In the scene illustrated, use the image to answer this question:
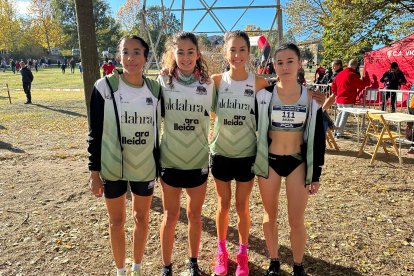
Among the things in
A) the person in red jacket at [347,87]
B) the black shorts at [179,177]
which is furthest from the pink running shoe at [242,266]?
the person in red jacket at [347,87]

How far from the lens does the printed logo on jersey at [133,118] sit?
2.70 metres

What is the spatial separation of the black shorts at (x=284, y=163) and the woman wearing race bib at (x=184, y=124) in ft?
1.90

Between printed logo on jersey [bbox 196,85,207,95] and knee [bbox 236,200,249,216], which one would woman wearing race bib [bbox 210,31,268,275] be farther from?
printed logo on jersey [bbox 196,85,207,95]

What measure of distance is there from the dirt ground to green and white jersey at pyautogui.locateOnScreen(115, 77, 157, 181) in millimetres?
1172

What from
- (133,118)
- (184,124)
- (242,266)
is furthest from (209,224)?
(133,118)

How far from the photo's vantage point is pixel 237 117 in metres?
3.00

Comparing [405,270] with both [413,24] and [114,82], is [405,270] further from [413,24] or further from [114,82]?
[413,24]

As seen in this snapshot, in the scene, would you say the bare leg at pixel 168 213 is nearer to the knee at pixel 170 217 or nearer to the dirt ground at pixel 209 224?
the knee at pixel 170 217

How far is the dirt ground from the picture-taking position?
3480mm

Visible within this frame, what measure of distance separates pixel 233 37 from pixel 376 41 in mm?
9870

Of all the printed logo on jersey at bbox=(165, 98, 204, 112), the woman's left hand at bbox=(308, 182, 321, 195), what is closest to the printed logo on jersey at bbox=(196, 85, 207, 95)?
the printed logo on jersey at bbox=(165, 98, 204, 112)

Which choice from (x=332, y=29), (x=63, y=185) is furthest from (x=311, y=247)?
(x=332, y=29)

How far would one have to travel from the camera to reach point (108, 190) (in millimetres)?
2771

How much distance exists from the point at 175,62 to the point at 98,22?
6531 cm
